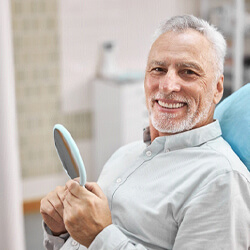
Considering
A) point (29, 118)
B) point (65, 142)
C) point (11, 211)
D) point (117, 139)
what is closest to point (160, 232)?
point (65, 142)

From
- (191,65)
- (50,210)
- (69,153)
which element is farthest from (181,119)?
(50,210)

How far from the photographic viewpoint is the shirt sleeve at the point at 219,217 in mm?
991

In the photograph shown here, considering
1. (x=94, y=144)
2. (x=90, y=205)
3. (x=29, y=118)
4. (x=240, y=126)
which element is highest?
(x=240, y=126)

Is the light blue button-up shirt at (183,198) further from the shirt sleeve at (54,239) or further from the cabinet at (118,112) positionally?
the cabinet at (118,112)

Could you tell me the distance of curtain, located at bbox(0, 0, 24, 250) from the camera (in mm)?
1542

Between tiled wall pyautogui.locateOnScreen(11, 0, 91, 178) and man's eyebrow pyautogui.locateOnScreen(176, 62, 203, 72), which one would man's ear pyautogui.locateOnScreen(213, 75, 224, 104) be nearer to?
man's eyebrow pyautogui.locateOnScreen(176, 62, 203, 72)

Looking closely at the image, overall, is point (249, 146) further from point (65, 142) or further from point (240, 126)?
point (65, 142)

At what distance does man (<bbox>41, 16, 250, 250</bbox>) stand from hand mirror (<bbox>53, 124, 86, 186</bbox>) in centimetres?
4

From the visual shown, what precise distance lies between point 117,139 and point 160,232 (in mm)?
2060

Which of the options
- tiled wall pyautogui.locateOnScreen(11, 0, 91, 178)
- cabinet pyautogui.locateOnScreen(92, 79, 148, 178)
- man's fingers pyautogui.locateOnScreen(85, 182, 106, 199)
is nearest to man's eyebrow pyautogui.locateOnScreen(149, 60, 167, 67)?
man's fingers pyautogui.locateOnScreen(85, 182, 106, 199)

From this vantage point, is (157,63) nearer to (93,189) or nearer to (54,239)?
(93,189)

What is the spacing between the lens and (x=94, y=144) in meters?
3.48

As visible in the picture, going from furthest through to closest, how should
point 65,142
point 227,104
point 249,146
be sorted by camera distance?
point 227,104
point 249,146
point 65,142

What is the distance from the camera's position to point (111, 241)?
1.03 metres
